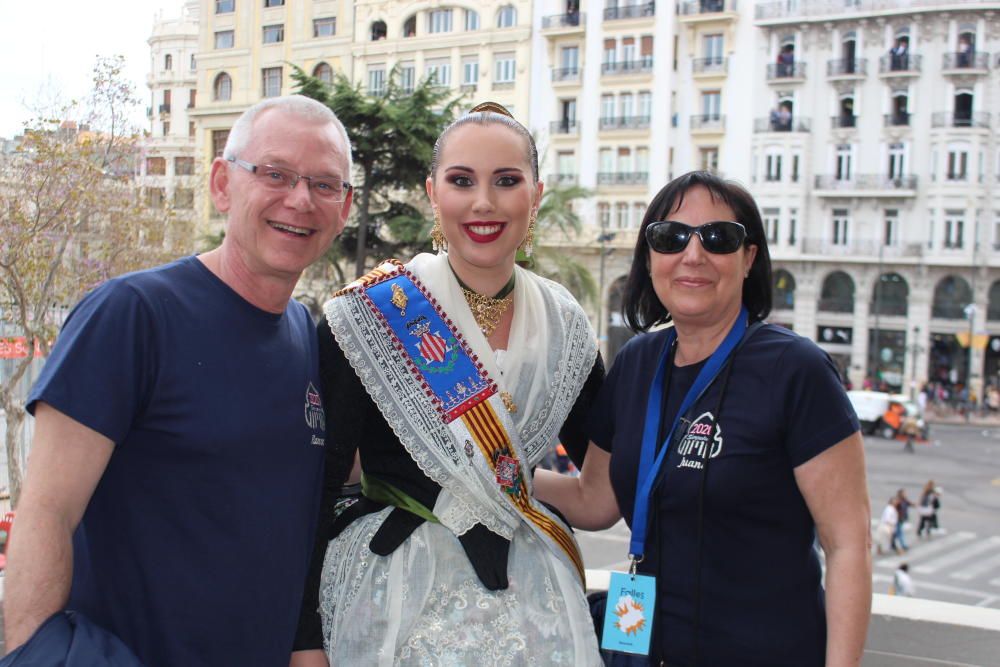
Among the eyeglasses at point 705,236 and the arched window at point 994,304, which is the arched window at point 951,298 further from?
the eyeglasses at point 705,236

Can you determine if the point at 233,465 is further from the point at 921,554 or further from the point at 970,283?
the point at 970,283

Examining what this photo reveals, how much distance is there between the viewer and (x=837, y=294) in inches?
1276

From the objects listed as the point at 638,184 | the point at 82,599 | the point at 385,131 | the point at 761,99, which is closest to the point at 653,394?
the point at 82,599

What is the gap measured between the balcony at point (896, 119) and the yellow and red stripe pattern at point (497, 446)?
32.9 meters

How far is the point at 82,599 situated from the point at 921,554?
1481 centimetres

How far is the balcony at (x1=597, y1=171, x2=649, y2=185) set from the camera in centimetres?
3158

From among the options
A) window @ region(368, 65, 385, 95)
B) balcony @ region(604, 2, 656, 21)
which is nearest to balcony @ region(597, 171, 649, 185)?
balcony @ region(604, 2, 656, 21)

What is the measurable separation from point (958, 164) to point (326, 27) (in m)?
21.4

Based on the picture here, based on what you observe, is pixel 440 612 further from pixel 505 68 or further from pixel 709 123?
pixel 505 68

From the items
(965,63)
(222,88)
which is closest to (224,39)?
(222,88)

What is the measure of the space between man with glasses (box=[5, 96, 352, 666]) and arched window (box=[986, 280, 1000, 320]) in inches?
1311

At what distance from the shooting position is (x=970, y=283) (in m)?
30.9

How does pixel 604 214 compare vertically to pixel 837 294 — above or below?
above

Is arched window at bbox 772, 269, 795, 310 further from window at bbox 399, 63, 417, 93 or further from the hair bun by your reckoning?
the hair bun
